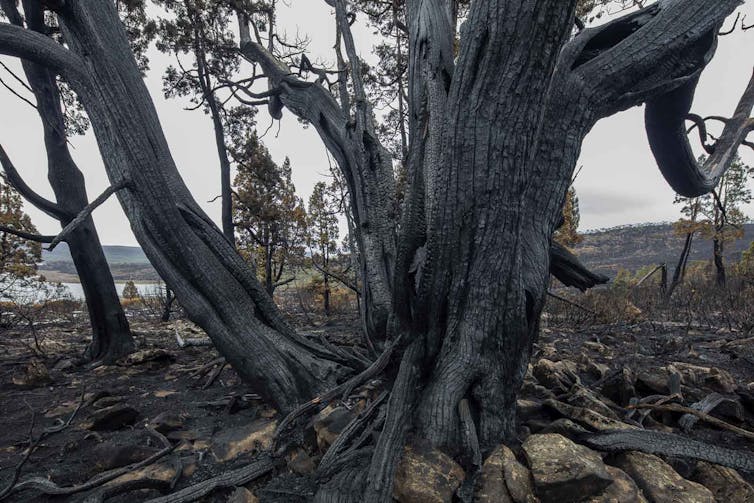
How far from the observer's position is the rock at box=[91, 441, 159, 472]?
187 centimetres

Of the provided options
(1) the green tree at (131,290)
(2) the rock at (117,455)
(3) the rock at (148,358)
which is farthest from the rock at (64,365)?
(1) the green tree at (131,290)

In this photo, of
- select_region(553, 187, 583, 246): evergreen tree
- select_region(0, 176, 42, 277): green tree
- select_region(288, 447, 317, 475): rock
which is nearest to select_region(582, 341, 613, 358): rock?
select_region(288, 447, 317, 475): rock

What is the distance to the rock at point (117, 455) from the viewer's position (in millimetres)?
1869

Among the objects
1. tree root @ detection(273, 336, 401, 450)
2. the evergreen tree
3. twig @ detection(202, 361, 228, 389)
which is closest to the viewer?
tree root @ detection(273, 336, 401, 450)

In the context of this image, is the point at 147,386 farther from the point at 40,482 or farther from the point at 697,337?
the point at 697,337

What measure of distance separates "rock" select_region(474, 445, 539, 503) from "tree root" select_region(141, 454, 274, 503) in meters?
1.08

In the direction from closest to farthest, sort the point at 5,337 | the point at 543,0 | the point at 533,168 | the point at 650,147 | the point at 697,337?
the point at 543,0 → the point at 533,168 → the point at 650,147 → the point at 697,337 → the point at 5,337

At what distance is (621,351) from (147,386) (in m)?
5.35

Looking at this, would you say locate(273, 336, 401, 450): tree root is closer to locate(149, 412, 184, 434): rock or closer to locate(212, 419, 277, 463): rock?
locate(212, 419, 277, 463): rock

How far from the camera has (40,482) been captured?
1631 millimetres

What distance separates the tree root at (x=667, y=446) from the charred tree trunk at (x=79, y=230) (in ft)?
17.9

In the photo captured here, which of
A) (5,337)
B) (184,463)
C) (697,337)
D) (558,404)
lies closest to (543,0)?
(558,404)

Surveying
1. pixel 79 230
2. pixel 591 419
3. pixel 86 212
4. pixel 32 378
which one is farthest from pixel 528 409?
pixel 79 230

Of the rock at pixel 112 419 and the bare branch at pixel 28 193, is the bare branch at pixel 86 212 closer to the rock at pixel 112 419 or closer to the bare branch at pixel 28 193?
the rock at pixel 112 419
